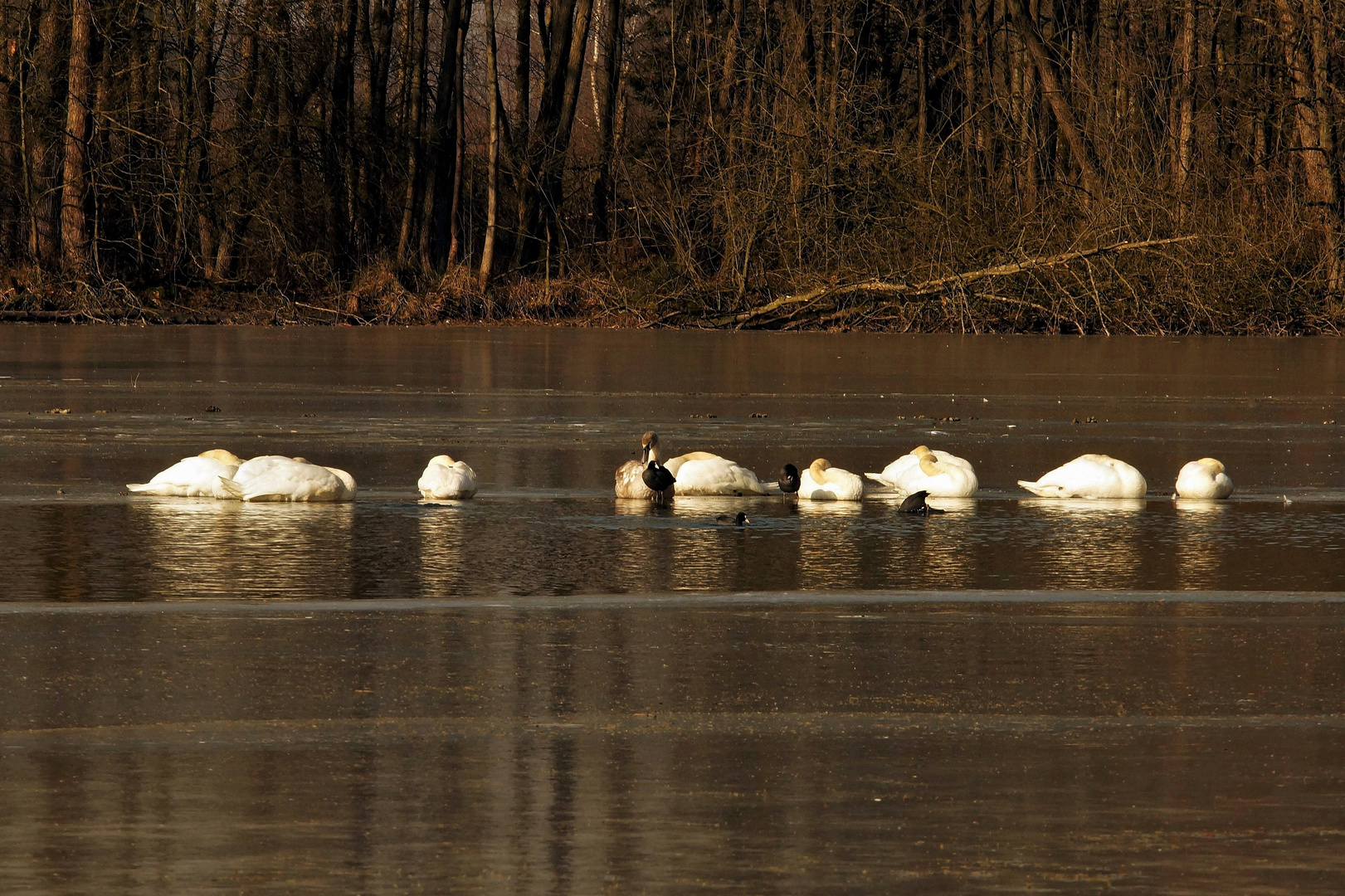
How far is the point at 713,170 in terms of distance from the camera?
32906 mm

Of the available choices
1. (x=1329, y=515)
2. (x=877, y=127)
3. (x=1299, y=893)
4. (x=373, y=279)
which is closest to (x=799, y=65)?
(x=877, y=127)

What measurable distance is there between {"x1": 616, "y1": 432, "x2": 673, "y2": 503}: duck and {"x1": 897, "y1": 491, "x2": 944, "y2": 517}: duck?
49.5 inches

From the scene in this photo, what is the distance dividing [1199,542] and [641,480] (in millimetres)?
2958

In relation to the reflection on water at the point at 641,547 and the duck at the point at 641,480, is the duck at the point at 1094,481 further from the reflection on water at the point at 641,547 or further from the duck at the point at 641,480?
the duck at the point at 641,480

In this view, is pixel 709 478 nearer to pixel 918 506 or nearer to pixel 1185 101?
pixel 918 506

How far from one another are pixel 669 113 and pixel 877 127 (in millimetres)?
5813

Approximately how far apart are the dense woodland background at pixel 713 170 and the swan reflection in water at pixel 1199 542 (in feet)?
57.3

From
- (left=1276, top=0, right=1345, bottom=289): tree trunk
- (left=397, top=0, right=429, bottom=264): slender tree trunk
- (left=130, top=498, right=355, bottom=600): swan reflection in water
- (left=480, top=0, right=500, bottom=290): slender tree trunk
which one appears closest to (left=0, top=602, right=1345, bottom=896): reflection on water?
(left=130, top=498, right=355, bottom=600): swan reflection in water

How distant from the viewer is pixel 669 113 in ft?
115

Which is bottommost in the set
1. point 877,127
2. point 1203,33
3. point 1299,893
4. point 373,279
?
point 1299,893

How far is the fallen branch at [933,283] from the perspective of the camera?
88.7 ft

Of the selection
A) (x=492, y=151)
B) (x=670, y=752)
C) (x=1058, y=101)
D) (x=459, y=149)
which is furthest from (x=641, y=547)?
(x=459, y=149)

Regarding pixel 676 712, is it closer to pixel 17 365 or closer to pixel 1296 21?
pixel 17 365

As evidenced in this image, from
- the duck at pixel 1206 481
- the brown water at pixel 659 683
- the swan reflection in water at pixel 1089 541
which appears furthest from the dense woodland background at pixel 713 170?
the swan reflection in water at pixel 1089 541
